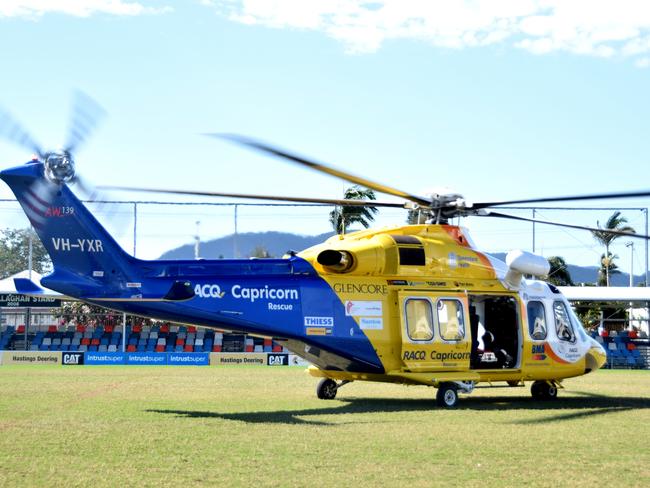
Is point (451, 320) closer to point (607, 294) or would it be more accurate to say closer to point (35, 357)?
point (35, 357)

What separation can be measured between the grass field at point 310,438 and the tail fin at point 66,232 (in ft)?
8.93

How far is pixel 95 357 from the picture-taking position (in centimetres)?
3784

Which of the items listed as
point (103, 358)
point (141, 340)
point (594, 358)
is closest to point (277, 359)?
point (103, 358)

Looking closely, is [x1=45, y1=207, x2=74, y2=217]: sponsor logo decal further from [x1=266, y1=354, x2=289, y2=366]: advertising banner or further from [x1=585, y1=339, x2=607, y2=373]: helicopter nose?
[x1=266, y1=354, x2=289, y2=366]: advertising banner

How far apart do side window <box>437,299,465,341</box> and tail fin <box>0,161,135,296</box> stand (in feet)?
23.6

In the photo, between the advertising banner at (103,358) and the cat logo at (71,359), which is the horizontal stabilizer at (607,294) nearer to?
the advertising banner at (103,358)

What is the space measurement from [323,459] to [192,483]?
7.30ft

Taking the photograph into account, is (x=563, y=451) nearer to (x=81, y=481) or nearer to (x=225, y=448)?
(x=225, y=448)

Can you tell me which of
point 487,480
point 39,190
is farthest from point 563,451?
point 39,190

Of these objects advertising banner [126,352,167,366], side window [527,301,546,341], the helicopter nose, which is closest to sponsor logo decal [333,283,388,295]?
side window [527,301,546,341]

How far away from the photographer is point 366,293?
1856 cm

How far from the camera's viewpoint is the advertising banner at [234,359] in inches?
1511

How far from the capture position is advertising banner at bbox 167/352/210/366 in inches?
1501

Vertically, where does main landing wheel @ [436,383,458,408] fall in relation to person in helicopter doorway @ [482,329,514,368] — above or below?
below
